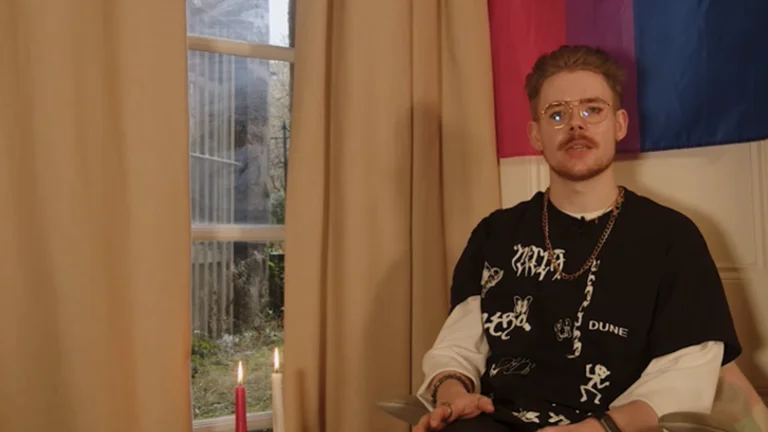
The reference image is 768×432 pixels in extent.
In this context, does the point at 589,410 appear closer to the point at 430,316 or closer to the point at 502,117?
the point at 430,316

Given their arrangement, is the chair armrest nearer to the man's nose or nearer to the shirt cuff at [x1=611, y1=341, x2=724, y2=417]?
the shirt cuff at [x1=611, y1=341, x2=724, y2=417]

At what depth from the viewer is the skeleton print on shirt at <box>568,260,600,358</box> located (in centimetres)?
130

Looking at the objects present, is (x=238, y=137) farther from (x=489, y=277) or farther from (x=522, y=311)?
(x=522, y=311)

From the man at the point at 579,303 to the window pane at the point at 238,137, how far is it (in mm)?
674

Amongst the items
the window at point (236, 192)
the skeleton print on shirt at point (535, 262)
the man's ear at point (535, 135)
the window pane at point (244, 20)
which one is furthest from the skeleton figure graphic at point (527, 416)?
the window pane at point (244, 20)

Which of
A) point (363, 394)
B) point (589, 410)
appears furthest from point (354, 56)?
point (589, 410)

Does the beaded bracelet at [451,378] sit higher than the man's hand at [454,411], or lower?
higher

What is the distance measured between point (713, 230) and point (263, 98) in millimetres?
1182

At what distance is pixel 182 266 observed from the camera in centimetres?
155

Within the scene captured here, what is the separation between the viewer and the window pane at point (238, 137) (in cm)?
187

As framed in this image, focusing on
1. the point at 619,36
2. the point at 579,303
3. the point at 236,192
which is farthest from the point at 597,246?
the point at 236,192

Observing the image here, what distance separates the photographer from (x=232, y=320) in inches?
75.4

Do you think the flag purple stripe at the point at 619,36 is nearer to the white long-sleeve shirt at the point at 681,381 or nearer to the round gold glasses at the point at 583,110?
the round gold glasses at the point at 583,110

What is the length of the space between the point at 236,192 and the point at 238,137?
0.49 feet
